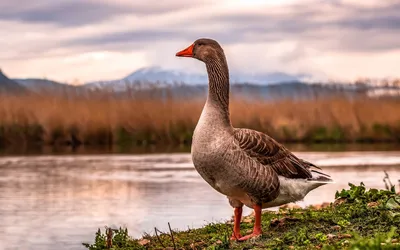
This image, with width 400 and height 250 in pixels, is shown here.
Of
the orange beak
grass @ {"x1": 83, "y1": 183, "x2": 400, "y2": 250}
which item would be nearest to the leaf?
grass @ {"x1": 83, "y1": 183, "x2": 400, "y2": 250}

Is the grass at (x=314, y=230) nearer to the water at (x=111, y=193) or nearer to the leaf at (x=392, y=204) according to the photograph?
the leaf at (x=392, y=204)

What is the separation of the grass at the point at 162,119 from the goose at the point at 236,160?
67.9 ft

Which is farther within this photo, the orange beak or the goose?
the orange beak

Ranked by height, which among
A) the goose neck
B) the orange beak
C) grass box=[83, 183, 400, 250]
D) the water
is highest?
the orange beak

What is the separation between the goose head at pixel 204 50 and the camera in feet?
28.7

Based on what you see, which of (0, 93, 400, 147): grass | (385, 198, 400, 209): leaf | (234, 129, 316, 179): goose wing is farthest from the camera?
(0, 93, 400, 147): grass

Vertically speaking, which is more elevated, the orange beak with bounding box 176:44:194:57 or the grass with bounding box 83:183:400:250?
the orange beak with bounding box 176:44:194:57

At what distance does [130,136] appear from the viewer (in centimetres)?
3030

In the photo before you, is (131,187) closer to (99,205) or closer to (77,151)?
(99,205)

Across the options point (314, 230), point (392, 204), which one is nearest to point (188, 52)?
point (314, 230)

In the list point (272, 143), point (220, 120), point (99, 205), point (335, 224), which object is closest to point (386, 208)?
point (335, 224)

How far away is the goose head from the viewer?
874 centimetres

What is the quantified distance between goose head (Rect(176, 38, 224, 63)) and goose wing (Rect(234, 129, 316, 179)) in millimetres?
993

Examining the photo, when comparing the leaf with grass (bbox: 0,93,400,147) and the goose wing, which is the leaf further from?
grass (bbox: 0,93,400,147)
